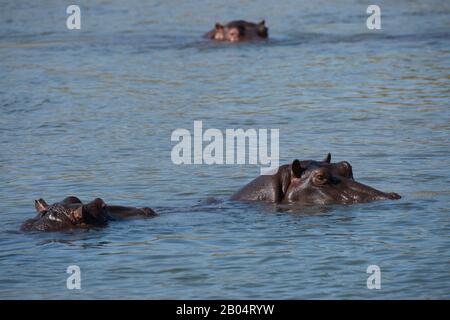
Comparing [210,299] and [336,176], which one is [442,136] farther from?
[210,299]

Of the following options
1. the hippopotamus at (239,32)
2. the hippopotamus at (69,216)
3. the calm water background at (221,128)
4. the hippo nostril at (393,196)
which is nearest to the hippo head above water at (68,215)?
the hippopotamus at (69,216)

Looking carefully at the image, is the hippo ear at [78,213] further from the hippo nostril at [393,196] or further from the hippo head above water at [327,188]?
the hippo nostril at [393,196]

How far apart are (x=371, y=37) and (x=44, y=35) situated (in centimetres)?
864

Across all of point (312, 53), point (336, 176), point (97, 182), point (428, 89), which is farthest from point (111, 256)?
point (312, 53)

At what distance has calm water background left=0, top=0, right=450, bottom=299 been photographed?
412 inches

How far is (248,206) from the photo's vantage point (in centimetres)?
1249

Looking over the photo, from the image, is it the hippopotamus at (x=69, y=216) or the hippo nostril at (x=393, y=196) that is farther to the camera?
the hippo nostril at (x=393, y=196)

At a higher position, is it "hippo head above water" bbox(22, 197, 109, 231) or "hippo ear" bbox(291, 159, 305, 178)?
"hippo ear" bbox(291, 159, 305, 178)

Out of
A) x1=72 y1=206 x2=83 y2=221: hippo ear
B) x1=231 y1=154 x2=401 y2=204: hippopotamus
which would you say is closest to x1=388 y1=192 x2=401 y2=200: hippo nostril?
x1=231 y1=154 x2=401 y2=204: hippopotamus

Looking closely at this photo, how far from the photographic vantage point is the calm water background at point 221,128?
10.5 m

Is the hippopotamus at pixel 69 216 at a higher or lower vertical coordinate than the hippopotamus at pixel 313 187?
lower

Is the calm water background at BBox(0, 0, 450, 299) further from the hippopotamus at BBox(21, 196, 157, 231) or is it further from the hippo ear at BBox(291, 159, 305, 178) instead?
the hippo ear at BBox(291, 159, 305, 178)

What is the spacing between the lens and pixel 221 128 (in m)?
18.0

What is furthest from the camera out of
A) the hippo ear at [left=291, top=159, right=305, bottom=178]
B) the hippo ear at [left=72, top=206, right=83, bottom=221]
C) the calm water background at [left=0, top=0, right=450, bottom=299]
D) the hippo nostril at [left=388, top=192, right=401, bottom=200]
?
the hippo nostril at [left=388, top=192, right=401, bottom=200]
